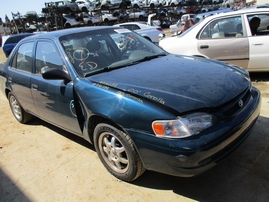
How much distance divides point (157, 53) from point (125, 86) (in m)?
1.31

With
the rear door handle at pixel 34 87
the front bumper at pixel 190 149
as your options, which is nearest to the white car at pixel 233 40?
the front bumper at pixel 190 149

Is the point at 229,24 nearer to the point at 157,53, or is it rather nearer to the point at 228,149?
the point at 157,53

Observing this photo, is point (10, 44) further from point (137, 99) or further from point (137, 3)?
point (137, 3)

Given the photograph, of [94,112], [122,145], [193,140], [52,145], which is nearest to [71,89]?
[94,112]

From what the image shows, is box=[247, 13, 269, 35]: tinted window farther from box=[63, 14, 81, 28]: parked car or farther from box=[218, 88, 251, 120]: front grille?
box=[63, 14, 81, 28]: parked car

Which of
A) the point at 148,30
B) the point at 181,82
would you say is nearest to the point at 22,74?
the point at 181,82

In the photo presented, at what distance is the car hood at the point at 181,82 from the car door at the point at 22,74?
1.46 m

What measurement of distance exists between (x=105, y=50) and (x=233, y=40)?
3.09 m

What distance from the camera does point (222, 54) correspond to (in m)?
5.05

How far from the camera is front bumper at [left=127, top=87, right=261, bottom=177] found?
1899 mm

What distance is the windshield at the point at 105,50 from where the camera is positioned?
285 centimetres

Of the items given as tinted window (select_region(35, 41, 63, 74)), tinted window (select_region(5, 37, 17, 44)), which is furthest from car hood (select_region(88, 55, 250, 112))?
tinted window (select_region(5, 37, 17, 44))

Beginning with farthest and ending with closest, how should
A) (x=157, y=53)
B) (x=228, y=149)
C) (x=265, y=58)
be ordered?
(x=265, y=58), (x=157, y=53), (x=228, y=149)

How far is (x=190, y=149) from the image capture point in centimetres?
188
